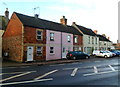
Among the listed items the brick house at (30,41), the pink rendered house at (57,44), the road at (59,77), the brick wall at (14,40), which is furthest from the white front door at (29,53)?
the road at (59,77)

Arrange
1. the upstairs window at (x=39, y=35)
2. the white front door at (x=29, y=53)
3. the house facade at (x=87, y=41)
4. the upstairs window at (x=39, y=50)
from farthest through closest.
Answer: the house facade at (x=87, y=41), the upstairs window at (x=39, y=35), the upstairs window at (x=39, y=50), the white front door at (x=29, y=53)

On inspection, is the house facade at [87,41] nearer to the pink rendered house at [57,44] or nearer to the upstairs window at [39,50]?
the pink rendered house at [57,44]

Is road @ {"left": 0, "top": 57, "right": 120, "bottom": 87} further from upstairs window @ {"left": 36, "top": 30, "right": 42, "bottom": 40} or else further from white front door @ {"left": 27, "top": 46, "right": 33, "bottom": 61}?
upstairs window @ {"left": 36, "top": 30, "right": 42, "bottom": 40}

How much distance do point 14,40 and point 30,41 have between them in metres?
3.25

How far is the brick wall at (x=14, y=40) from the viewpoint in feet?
66.9

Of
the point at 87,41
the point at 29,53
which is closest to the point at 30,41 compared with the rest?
the point at 29,53

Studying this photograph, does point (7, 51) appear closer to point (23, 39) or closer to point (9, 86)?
point (23, 39)

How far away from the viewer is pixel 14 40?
2184 cm

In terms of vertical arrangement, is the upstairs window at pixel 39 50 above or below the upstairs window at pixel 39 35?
below

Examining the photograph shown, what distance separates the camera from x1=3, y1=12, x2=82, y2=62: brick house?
20156 mm

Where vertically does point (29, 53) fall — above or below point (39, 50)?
below

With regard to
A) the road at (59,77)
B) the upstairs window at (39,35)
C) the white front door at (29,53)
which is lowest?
the road at (59,77)

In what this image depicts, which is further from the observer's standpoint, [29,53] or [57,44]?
[57,44]

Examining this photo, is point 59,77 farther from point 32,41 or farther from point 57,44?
point 57,44
